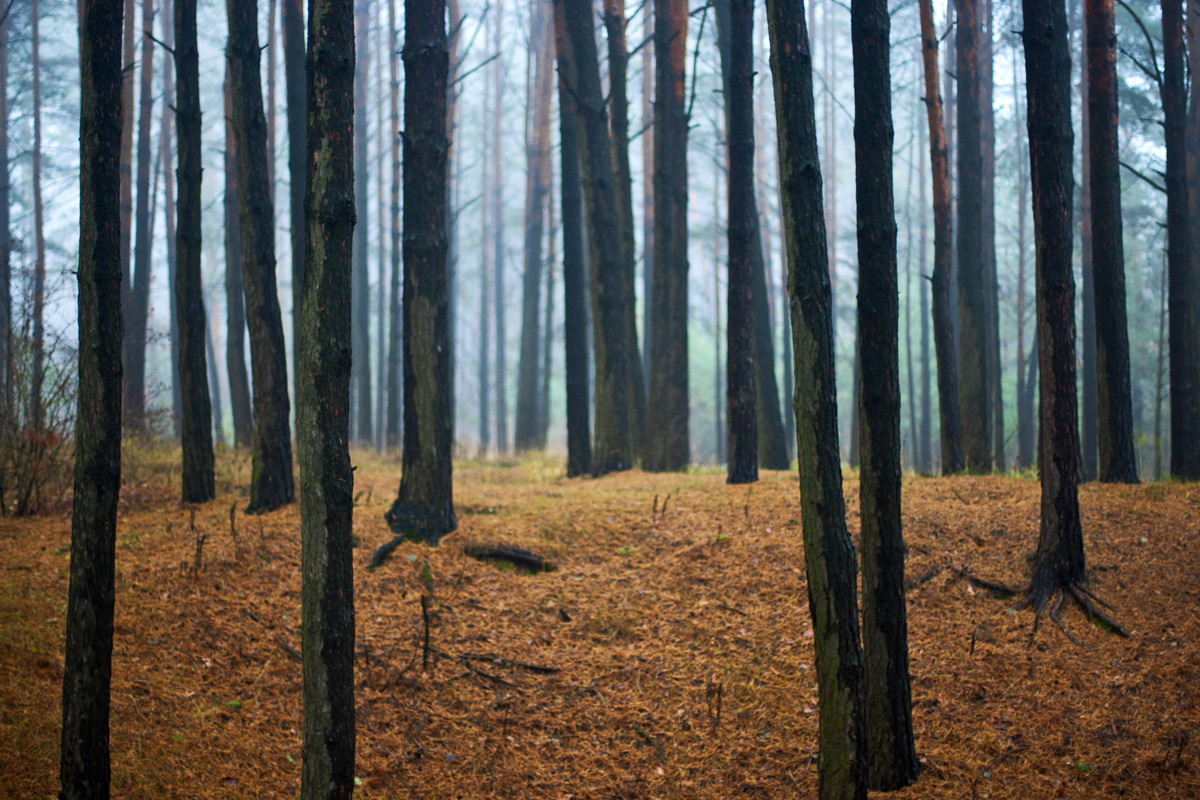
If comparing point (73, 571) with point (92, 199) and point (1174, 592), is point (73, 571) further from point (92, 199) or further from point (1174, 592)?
point (1174, 592)

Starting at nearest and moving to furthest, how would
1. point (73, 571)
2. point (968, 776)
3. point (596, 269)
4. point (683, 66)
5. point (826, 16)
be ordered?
point (73, 571), point (968, 776), point (596, 269), point (683, 66), point (826, 16)

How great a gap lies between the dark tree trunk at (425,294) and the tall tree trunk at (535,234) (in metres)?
11.7

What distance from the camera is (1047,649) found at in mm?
6105

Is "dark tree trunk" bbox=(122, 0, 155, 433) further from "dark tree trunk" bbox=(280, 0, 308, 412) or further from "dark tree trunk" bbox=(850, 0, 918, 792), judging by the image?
"dark tree trunk" bbox=(850, 0, 918, 792)

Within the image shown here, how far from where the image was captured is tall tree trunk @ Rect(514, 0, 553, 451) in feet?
68.3

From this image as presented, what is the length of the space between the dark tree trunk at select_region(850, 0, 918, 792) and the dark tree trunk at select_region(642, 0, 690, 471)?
26.4 ft

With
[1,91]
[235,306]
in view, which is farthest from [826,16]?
[1,91]

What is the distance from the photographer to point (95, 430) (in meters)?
4.20

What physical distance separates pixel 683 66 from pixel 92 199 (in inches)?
449

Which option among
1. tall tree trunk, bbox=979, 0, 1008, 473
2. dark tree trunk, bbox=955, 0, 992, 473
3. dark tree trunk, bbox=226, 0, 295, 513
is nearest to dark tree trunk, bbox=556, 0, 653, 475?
dark tree trunk, bbox=226, 0, 295, 513

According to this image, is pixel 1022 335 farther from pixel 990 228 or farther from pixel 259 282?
pixel 259 282

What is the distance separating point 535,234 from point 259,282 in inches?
559

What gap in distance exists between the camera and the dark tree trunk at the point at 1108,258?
9.14 m

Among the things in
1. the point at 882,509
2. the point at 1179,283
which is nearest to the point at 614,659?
the point at 882,509
